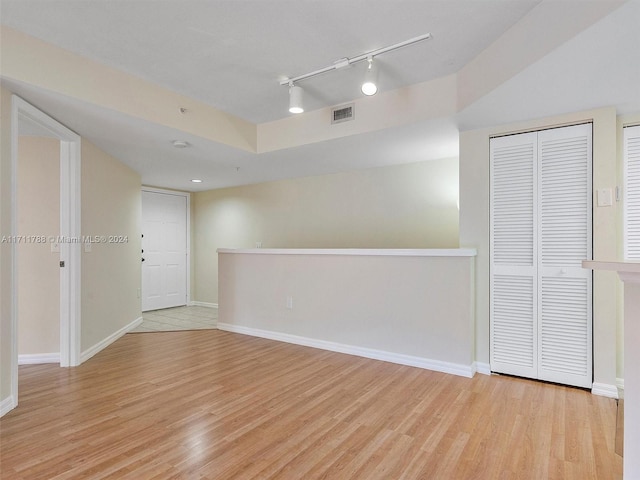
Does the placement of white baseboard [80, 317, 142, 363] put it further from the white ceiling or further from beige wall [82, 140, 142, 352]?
the white ceiling

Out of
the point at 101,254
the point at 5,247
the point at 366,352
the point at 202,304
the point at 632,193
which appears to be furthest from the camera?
the point at 202,304

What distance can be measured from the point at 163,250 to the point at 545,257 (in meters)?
5.66

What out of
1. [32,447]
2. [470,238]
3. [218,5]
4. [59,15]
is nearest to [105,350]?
[32,447]

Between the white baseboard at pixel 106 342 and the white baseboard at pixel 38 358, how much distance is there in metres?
0.22

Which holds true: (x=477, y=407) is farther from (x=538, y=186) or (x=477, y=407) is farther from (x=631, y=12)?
(x=631, y=12)

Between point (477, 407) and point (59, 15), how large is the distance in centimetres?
355

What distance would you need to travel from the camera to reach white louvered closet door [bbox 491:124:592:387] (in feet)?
8.83

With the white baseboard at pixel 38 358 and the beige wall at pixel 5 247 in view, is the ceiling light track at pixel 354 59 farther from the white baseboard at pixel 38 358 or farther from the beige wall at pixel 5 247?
the white baseboard at pixel 38 358

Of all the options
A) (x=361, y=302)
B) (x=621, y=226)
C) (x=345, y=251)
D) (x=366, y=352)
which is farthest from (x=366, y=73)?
(x=366, y=352)

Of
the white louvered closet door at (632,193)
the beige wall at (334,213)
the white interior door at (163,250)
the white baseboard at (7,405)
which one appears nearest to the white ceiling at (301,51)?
the white louvered closet door at (632,193)

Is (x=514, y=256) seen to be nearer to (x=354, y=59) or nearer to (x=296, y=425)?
(x=354, y=59)

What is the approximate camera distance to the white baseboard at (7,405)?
2258 mm

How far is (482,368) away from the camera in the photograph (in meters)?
3.07

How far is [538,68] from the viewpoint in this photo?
204cm
